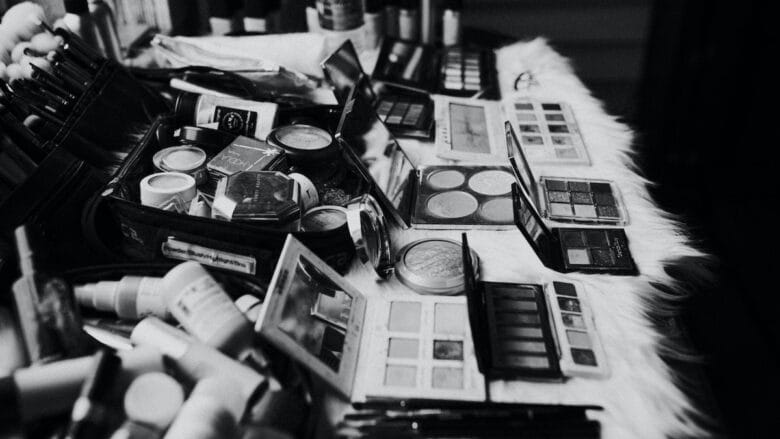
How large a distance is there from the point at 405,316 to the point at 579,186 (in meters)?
0.36

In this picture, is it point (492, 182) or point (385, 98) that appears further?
point (385, 98)

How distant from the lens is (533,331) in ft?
2.35

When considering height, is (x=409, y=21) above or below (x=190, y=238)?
above

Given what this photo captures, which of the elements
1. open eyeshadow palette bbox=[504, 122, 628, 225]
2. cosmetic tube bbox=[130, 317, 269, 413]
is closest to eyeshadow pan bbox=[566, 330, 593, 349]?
open eyeshadow palette bbox=[504, 122, 628, 225]

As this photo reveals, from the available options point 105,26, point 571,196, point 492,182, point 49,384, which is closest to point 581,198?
point 571,196

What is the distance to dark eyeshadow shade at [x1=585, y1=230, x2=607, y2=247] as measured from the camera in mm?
843

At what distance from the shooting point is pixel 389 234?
32.9 inches

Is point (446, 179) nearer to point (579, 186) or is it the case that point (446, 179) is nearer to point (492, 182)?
point (492, 182)

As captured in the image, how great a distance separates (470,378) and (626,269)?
261mm

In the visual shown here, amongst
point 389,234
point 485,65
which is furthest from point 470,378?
point 485,65

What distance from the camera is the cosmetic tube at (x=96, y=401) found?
0.51m

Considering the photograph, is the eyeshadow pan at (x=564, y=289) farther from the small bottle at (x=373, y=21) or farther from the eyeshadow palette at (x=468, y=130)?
the small bottle at (x=373, y=21)

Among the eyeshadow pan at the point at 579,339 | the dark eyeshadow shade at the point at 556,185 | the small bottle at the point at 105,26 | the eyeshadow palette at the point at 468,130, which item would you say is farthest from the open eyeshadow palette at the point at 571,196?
the small bottle at the point at 105,26

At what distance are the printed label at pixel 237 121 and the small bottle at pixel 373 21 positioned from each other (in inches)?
16.2
